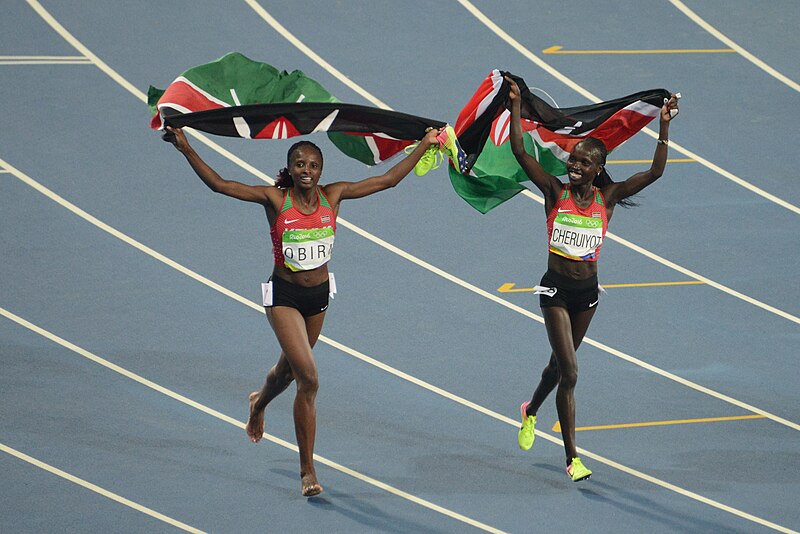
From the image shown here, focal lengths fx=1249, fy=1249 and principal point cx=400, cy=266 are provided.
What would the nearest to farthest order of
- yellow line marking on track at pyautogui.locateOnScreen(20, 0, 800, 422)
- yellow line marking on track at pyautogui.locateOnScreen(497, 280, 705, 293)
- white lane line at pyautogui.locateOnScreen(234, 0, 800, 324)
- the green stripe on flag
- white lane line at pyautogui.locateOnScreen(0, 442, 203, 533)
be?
1. white lane line at pyautogui.locateOnScreen(0, 442, 203, 533)
2. the green stripe on flag
3. yellow line marking on track at pyautogui.locateOnScreen(20, 0, 800, 422)
4. yellow line marking on track at pyautogui.locateOnScreen(497, 280, 705, 293)
5. white lane line at pyautogui.locateOnScreen(234, 0, 800, 324)

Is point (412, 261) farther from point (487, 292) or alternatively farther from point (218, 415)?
point (218, 415)

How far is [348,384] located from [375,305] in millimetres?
1169

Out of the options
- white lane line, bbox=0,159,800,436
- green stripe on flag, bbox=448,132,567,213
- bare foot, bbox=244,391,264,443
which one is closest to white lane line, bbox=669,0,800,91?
white lane line, bbox=0,159,800,436

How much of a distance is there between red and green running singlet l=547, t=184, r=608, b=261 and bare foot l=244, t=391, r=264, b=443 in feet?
7.02

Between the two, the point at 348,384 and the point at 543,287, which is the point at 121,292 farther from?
the point at 543,287

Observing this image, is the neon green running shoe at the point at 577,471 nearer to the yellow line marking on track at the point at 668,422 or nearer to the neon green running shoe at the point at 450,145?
the yellow line marking on track at the point at 668,422

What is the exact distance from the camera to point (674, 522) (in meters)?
7.27

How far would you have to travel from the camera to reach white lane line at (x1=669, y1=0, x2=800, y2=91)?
13.4 metres

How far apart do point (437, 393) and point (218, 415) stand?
1566 mm

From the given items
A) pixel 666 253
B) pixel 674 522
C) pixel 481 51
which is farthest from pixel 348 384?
pixel 481 51

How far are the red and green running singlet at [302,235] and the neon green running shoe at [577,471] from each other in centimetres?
198

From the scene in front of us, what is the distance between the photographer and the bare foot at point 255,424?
797 centimetres

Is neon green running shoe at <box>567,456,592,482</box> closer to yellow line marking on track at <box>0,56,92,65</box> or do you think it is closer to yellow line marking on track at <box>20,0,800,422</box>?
yellow line marking on track at <box>20,0,800,422</box>

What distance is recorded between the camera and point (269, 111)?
7652mm
